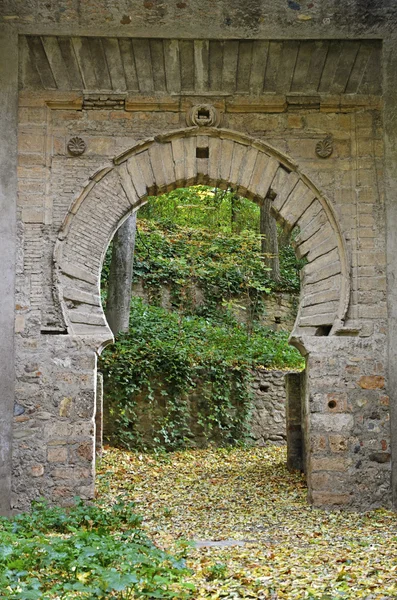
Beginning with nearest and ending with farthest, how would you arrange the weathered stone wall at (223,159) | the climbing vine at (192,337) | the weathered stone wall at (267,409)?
1. the weathered stone wall at (223,159)
2. the climbing vine at (192,337)
3. the weathered stone wall at (267,409)

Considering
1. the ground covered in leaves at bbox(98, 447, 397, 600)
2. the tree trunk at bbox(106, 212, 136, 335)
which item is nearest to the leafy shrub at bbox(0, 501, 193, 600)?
→ the ground covered in leaves at bbox(98, 447, 397, 600)

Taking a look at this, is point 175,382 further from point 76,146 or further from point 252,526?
point 76,146

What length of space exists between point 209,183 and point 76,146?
1555 mm

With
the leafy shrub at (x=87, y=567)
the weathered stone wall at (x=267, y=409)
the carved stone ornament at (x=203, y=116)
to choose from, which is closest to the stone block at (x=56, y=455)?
the leafy shrub at (x=87, y=567)

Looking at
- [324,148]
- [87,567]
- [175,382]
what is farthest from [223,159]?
[175,382]

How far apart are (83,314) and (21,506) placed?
2089 millimetres

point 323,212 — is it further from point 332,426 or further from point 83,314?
point 83,314

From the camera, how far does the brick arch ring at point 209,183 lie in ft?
26.1

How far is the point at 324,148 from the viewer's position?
27.0 ft

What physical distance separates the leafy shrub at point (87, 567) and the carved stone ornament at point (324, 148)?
4.53m

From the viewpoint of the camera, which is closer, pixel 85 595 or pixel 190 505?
pixel 85 595

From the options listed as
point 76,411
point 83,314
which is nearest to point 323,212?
point 83,314

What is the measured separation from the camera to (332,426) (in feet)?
25.5

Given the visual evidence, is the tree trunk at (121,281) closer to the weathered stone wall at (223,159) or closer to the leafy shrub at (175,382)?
the leafy shrub at (175,382)
